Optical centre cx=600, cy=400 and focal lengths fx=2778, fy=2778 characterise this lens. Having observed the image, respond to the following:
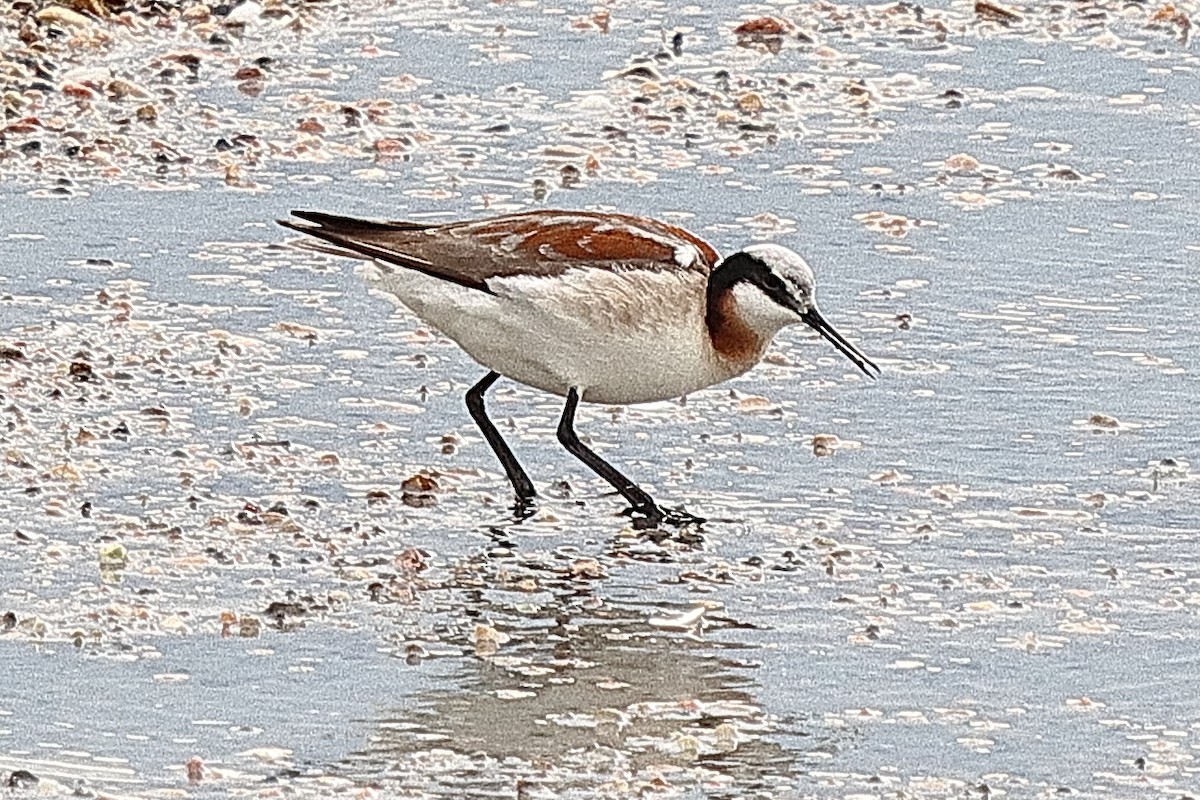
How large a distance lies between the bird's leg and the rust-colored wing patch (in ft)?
1.14

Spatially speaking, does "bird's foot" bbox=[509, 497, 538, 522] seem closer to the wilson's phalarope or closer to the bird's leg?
the wilson's phalarope

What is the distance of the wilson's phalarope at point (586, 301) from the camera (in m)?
6.92

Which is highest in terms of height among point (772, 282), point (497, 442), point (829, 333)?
point (772, 282)

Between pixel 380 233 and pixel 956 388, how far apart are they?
5.52 feet

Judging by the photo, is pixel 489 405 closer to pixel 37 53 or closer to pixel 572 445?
pixel 572 445

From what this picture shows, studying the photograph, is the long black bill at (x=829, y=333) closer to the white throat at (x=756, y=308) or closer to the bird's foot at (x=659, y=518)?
the white throat at (x=756, y=308)

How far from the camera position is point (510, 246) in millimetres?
6996

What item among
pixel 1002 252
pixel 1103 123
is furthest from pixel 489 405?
pixel 1103 123

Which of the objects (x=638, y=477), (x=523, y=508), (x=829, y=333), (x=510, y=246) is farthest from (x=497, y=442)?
(x=829, y=333)

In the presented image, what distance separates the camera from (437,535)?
6672mm

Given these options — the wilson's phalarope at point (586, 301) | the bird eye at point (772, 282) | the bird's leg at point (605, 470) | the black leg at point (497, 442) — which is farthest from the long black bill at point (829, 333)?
the black leg at point (497, 442)

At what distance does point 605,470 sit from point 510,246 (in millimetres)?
618

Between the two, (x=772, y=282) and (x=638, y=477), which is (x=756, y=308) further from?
(x=638, y=477)

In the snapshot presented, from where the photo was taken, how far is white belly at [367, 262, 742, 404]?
6.91 m
